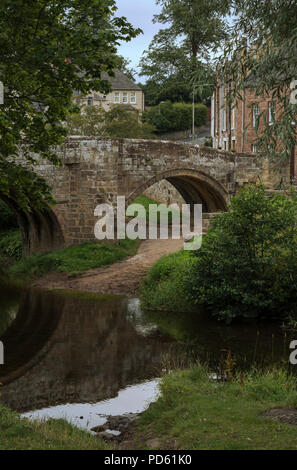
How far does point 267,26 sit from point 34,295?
11690 millimetres

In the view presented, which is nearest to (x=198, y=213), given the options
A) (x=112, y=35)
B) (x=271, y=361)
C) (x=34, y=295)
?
(x=34, y=295)

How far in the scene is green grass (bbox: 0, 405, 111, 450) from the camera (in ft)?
17.9

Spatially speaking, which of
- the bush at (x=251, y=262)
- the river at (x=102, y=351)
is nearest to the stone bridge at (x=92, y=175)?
the river at (x=102, y=351)

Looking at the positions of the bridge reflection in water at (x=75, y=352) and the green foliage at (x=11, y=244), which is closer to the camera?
the bridge reflection in water at (x=75, y=352)

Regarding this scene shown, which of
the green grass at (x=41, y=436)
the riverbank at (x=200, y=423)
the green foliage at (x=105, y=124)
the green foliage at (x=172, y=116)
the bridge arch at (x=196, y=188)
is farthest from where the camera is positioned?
the green foliage at (x=172, y=116)

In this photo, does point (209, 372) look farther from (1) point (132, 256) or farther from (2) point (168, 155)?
(2) point (168, 155)

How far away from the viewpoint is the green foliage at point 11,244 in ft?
77.1

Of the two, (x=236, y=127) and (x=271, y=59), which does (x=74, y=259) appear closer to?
(x=271, y=59)

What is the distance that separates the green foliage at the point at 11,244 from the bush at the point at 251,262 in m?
12.3

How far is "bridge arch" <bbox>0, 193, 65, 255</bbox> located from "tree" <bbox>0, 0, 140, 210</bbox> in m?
12.1

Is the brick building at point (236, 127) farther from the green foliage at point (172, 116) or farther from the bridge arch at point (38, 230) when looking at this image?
the bridge arch at point (38, 230)

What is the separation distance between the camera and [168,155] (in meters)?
21.5

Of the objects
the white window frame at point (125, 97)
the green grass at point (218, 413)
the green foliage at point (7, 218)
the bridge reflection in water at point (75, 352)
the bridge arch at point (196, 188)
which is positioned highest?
the white window frame at point (125, 97)

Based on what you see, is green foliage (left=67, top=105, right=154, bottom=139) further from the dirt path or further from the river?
the river
